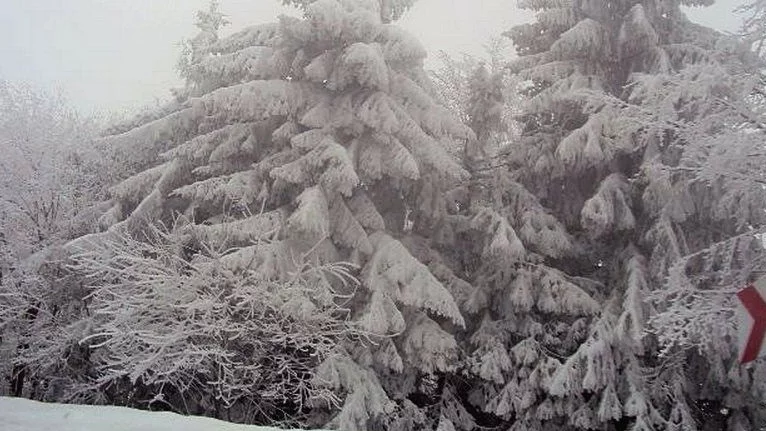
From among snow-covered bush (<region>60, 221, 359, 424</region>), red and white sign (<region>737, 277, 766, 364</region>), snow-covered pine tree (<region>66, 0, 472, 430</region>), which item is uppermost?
red and white sign (<region>737, 277, 766, 364</region>)

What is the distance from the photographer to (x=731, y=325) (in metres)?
9.17

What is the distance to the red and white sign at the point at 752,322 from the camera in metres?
3.41

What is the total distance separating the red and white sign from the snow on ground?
4.10 m

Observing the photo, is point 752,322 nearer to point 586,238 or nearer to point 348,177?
point 348,177

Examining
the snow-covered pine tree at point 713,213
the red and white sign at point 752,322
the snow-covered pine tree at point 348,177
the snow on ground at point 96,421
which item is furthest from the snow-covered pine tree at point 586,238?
the red and white sign at point 752,322

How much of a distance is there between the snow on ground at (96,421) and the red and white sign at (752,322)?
161 inches

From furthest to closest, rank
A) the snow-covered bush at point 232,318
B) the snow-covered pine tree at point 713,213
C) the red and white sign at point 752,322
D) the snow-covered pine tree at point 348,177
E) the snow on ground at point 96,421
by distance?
the snow-covered pine tree at point 348,177, the snow-covered bush at point 232,318, the snow-covered pine tree at point 713,213, the snow on ground at point 96,421, the red and white sign at point 752,322

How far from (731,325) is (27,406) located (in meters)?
Answer: 8.95

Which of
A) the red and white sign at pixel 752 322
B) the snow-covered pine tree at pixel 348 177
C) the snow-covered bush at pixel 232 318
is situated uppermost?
the red and white sign at pixel 752 322

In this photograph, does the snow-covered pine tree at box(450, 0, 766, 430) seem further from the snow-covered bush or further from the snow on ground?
the snow on ground

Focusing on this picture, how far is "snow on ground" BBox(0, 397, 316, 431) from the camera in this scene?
18.4 feet

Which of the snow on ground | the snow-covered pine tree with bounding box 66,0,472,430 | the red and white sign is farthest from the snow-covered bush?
the red and white sign

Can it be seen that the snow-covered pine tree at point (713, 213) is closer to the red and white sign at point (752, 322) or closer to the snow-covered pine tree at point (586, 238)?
the snow-covered pine tree at point (586, 238)

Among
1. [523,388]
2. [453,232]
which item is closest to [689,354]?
[523,388]
